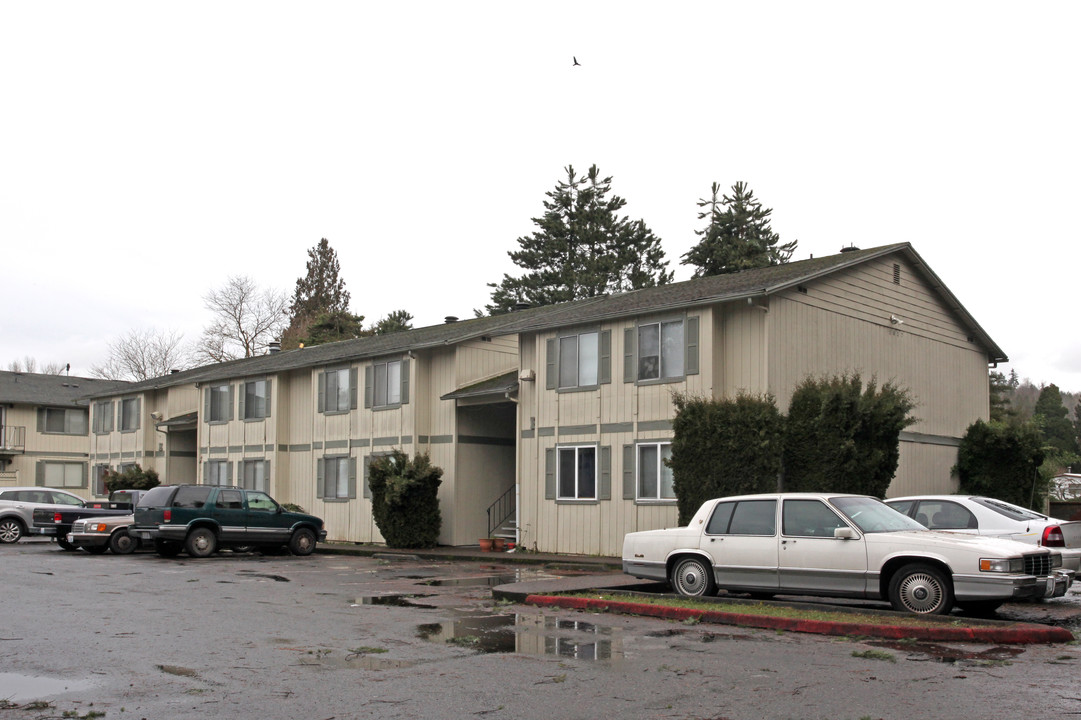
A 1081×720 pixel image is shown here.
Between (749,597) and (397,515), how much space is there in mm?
14547

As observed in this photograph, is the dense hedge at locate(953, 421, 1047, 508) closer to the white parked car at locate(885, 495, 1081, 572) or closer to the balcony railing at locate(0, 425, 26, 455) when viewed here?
the white parked car at locate(885, 495, 1081, 572)

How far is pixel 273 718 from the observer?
738 centimetres

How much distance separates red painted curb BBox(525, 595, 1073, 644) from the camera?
10.6m

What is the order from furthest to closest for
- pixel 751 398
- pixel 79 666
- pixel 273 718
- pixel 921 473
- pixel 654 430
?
pixel 921 473, pixel 654 430, pixel 751 398, pixel 79 666, pixel 273 718

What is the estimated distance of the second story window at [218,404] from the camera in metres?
37.4

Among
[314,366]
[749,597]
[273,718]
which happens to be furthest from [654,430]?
[273,718]

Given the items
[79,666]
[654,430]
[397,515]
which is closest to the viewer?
[79,666]

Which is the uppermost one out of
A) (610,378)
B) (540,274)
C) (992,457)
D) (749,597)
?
(540,274)

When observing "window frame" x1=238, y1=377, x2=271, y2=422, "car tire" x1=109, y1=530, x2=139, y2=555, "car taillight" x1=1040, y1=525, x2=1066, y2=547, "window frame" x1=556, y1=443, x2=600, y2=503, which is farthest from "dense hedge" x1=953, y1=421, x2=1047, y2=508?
"window frame" x1=238, y1=377, x2=271, y2=422

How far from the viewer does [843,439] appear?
19.7 m

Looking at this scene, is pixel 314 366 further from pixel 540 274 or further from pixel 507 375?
pixel 540 274

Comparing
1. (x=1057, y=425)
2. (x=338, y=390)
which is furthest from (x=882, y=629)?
(x=1057, y=425)

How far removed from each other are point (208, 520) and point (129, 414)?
22.8 m

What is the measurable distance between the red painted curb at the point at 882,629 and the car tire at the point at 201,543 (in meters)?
14.3
